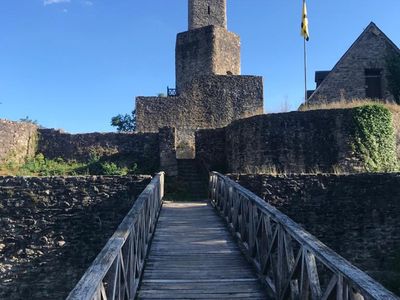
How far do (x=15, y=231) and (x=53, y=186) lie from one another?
1487 mm

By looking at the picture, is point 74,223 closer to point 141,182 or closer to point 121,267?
point 141,182

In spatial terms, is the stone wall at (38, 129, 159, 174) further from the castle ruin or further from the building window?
the building window

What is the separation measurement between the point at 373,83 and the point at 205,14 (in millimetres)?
13397

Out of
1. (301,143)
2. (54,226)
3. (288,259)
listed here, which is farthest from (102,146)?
(288,259)

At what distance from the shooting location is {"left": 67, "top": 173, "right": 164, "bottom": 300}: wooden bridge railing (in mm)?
3654

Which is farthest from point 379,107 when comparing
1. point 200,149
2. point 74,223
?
point 74,223

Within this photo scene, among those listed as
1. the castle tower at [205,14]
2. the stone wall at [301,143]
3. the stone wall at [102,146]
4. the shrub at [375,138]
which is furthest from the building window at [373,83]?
the castle tower at [205,14]

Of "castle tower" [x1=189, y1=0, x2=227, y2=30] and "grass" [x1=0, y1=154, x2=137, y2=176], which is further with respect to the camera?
"castle tower" [x1=189, y1=0, x2=227, y2=30]

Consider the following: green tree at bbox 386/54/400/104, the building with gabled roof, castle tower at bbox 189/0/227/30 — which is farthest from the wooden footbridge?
castle tower at bbox 189/0/227/30

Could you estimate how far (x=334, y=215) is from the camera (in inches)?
528

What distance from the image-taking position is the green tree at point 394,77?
23.5 m

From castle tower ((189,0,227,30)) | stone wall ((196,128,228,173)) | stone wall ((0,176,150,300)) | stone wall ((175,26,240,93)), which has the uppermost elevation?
castle tower ((189,0,227,30))

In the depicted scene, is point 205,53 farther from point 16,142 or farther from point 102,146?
point 16,142

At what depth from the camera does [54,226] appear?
12.9m
